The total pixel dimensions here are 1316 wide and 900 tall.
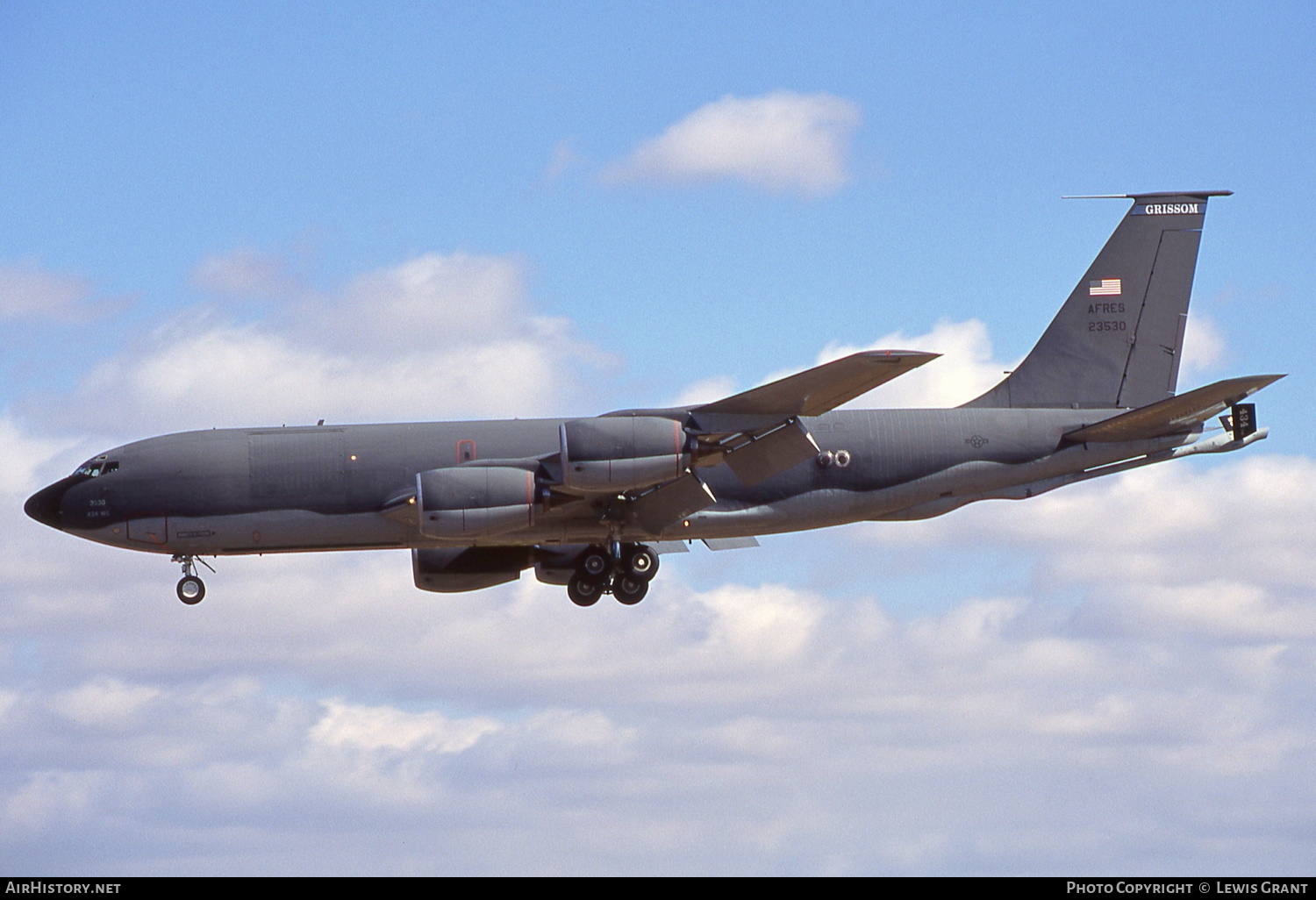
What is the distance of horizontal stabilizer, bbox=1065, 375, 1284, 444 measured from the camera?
36.9 meters

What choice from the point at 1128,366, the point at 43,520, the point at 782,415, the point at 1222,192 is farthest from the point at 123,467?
the point at 1222,192

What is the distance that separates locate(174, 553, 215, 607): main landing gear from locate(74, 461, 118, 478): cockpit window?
8.12ft

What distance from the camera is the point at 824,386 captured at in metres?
34.7

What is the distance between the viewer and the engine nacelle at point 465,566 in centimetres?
4250

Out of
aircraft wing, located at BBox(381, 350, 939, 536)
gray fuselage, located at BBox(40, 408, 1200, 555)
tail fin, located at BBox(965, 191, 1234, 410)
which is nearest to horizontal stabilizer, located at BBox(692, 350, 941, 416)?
aircraft wing, located at BBox(381, 350, 939, 536)

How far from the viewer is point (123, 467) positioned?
3928 cm

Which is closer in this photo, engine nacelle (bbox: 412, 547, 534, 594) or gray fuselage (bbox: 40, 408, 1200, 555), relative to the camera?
gray fuselage (bbox: 40, 408, 1200, 555)

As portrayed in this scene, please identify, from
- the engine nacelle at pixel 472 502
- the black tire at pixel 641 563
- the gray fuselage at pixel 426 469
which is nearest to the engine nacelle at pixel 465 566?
the gray fuselage at pixel 426 469

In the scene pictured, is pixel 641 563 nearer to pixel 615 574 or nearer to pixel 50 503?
pixel 615 574

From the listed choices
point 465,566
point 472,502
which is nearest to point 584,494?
point 472,502

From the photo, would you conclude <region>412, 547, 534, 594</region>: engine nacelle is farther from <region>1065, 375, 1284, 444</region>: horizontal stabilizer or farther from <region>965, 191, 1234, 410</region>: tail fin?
<region>1065, 375, 1284, 444</region>: horizontal stabilizer
